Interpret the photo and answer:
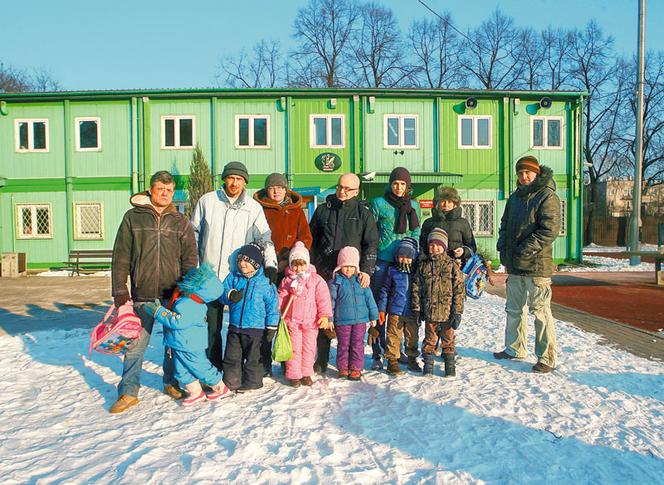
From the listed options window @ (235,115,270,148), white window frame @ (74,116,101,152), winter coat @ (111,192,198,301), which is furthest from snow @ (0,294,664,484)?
white window frame @ (74,116,101,152)

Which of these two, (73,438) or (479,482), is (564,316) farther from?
(73,438)

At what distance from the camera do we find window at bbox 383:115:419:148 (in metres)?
17.7

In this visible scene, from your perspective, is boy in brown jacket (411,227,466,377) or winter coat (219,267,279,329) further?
boy in brown jacket (411,227,466,377)

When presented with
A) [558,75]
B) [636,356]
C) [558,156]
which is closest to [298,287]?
[636,356]

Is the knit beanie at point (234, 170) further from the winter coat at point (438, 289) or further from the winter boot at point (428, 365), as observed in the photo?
the winter boot at point (428, 365)

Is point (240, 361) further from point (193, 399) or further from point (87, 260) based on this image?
point (87, 260)

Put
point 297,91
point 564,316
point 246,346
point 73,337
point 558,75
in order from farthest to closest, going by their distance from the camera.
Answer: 1. point 558,75
2. point 297,91
3. point 564,316
4. point 73,337
5. point 246,346

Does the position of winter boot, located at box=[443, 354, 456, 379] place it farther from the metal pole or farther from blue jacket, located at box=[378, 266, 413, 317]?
the metal pole

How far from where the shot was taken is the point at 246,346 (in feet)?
14.9

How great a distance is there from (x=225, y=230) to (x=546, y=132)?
16.7 metres

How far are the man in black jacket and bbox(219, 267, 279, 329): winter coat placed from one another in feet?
1.76

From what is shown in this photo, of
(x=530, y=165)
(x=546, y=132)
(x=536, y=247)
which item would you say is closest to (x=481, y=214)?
(x=546, y=132)

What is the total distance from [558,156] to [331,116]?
829 centimetres

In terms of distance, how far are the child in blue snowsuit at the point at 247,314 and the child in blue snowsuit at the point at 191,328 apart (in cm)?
23
